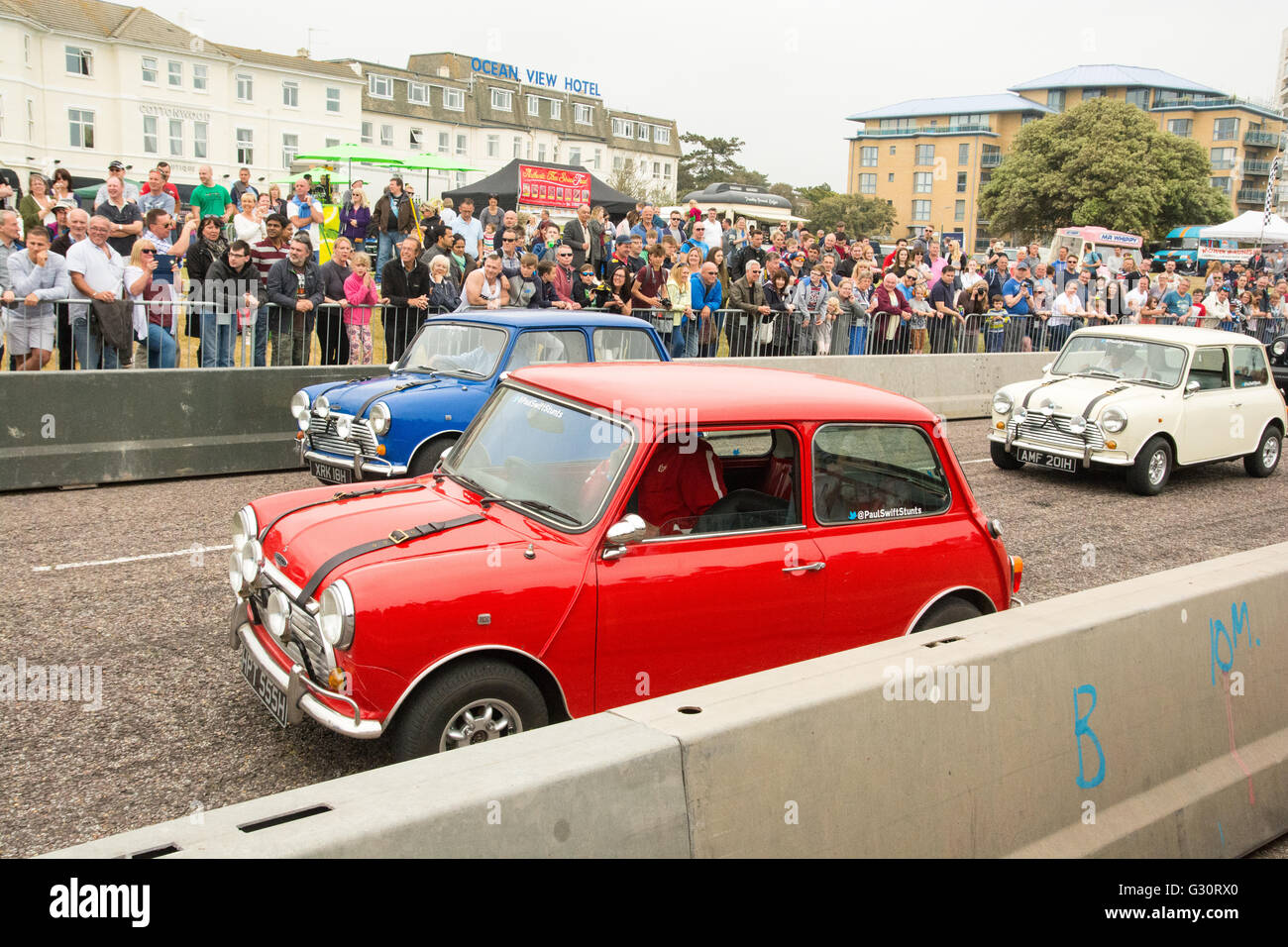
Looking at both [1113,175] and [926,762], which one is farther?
[1113,175]

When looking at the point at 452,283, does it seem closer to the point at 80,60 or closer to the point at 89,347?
the point at 89,347

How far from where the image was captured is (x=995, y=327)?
60.1 ft

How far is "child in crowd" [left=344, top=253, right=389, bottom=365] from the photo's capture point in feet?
39.0

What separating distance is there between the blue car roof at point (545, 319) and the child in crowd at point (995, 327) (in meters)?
10.2

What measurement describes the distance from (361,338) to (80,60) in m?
58.7

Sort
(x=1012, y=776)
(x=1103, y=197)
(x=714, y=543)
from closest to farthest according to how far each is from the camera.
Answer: (x=1012, y=776)
(x=714, y=543)
(x=1103, y=197)

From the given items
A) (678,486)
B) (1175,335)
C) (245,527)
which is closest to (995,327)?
(1175,335)

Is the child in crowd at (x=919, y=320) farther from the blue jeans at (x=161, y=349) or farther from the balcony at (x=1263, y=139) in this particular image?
the balcony at (x=1263, y=139)

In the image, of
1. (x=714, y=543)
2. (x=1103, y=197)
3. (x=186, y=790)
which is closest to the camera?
(x=186, y=790)

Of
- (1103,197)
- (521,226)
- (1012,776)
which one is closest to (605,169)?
(1103,197)

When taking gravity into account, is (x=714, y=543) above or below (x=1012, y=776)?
above

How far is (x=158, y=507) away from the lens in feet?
29.7
